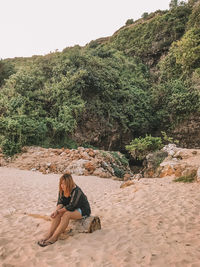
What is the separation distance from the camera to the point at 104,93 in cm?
1723

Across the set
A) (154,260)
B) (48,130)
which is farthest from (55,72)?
(154,260)

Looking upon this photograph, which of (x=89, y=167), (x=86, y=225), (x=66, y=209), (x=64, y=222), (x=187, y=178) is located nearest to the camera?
(x=64, y=222)

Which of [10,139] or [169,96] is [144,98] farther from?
[10,139]

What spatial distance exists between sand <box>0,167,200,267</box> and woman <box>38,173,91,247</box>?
0.19 m

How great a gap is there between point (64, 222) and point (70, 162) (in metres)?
7.72

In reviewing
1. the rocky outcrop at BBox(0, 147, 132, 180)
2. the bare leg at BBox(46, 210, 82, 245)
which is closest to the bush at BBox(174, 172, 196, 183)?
the rocky outcrop at BBox(0, 147, 132, 180)

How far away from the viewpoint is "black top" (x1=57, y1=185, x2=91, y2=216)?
367 centimetres

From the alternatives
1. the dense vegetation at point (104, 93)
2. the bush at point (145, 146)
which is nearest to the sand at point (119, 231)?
the bush at point (145, 146)

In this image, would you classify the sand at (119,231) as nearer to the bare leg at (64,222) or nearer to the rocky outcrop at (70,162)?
the bare leg at (64,222)

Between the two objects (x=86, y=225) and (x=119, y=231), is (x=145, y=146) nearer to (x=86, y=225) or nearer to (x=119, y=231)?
(x=119, y=231)

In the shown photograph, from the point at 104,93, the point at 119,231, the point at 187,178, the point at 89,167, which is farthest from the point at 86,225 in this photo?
the point at 104,93

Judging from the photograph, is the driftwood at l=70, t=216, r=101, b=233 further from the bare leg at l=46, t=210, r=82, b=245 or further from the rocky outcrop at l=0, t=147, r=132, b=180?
the rocky outcrop at l=0, t=147, r=132, b=180

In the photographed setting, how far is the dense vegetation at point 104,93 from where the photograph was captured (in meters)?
14.0

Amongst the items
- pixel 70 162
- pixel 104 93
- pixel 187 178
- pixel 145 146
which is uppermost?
pixel 104 93
